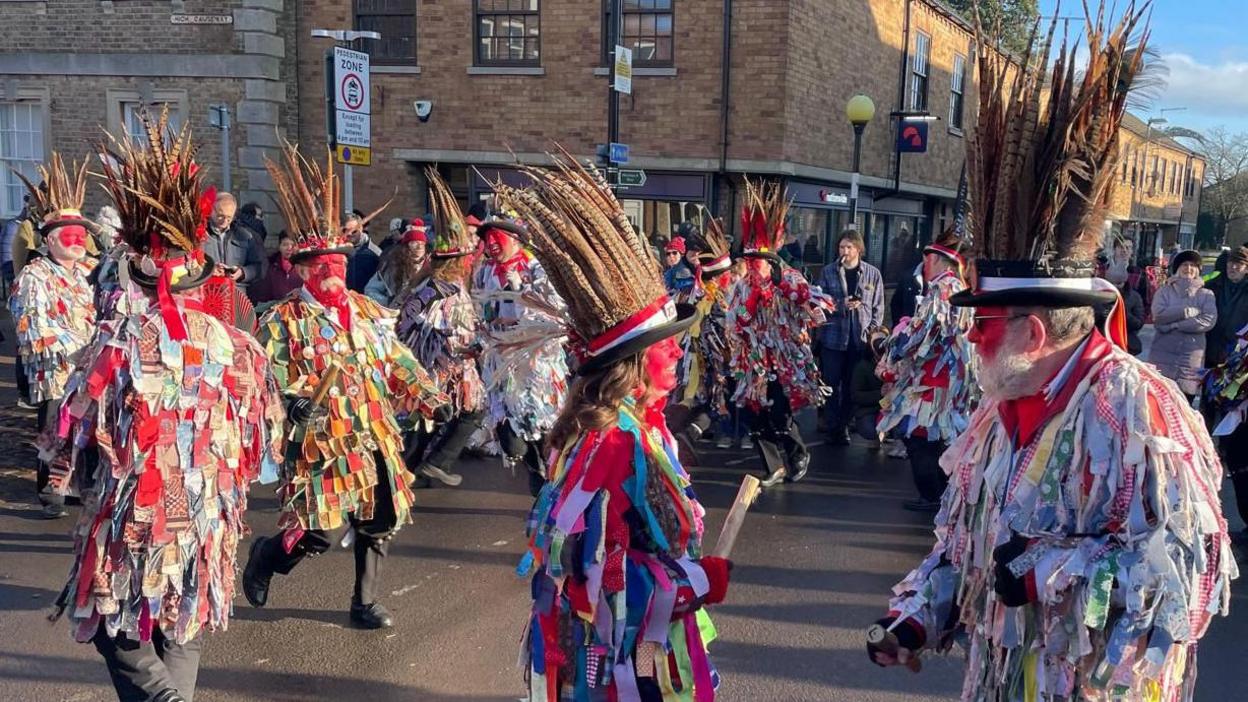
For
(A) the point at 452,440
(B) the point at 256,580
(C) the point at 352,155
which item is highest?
(C) the point at 352,155

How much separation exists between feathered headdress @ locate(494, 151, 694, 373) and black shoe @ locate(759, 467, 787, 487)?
16.2 ft

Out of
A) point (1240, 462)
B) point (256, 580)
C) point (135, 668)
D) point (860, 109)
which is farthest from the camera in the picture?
point (860, 109)

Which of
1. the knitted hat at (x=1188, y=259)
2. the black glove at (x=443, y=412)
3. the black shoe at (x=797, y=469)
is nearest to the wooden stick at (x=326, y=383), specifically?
the black glove at (x=443, y=412)

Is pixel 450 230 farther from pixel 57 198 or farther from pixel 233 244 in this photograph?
pixel 233 244

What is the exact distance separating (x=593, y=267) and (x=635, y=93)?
502 inches

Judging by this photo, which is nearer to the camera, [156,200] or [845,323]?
[156,200]

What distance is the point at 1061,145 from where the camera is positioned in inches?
97.4

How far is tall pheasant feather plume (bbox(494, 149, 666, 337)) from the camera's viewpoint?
2.73m

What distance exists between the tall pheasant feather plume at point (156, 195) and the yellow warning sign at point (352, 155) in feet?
22.3

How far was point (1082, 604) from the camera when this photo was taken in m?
2.29

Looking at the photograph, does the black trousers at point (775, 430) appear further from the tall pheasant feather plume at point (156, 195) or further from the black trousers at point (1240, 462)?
the tall pheasant feather plume at point (156, 195)

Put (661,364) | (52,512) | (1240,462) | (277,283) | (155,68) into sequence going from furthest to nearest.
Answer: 1. (155,68)
2. (277,283)
3. (52,512)
4. (1240,462)
5. (661,364)

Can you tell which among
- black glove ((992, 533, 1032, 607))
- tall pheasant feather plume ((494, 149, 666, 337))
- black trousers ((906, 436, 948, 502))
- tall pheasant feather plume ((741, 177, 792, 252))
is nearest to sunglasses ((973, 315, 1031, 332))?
black glove ((992, 533, 1032, 607))

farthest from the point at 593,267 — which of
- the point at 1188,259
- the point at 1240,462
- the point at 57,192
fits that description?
the point at 1188,259
